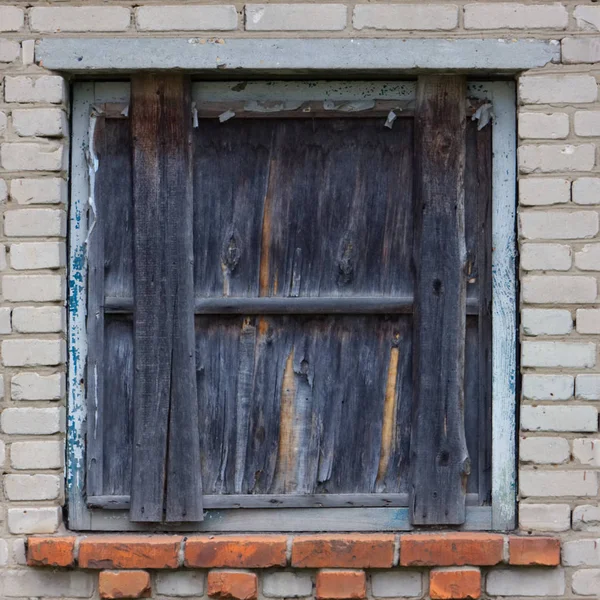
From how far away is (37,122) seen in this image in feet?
9.30

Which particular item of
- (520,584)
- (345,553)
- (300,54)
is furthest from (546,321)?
(300,54)

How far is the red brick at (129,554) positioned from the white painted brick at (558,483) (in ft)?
3.78

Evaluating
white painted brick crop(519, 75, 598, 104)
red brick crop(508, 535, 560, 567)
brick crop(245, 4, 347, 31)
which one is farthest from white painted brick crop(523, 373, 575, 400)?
brick crop(245, 4, 347, 31)

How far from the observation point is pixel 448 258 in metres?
2.88

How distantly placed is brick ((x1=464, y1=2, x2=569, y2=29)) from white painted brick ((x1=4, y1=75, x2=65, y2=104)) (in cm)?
136

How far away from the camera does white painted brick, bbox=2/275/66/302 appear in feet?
9.23

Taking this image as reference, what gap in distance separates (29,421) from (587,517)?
1.84 meters

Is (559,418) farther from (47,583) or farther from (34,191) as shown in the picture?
(34,191)

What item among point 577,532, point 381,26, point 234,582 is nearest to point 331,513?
point 234,582

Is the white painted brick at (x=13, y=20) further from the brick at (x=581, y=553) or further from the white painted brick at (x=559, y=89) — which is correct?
the brick at (x=581, y=553)

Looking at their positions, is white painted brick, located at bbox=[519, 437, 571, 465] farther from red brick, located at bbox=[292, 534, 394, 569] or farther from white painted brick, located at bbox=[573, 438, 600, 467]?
red brick, located at bbox=[292, 534, 394, 569]

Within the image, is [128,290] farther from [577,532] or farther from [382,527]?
[577,532]

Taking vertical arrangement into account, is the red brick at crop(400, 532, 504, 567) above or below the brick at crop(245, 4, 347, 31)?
below

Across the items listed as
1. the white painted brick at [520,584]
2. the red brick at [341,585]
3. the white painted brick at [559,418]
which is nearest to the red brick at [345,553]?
the red brick at [341,585]
